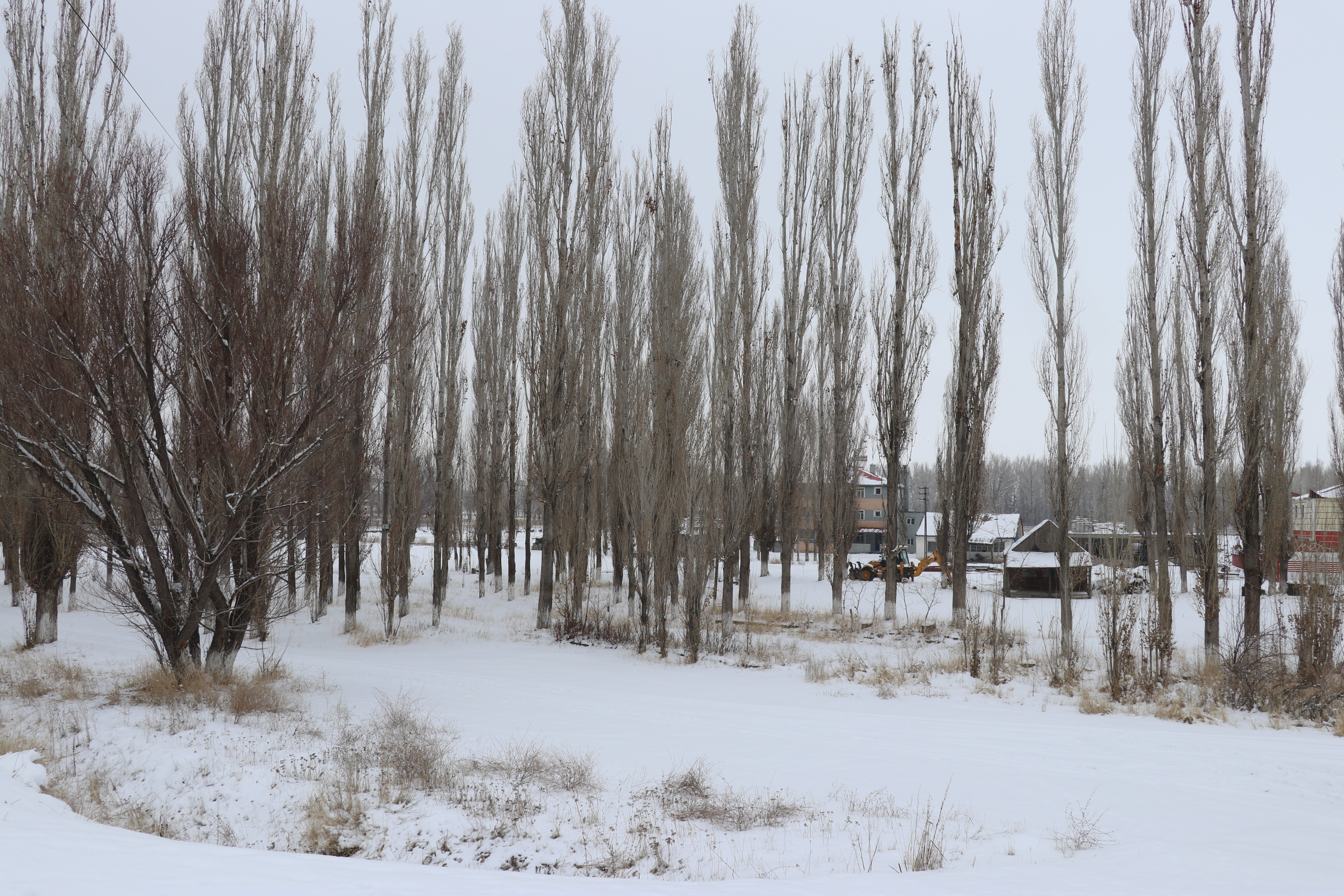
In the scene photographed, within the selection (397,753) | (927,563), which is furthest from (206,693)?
(927,563)

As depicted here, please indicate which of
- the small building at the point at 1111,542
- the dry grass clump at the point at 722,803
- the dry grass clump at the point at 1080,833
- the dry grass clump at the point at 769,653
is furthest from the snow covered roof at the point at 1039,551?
the dry grass clump at the point at 722,803

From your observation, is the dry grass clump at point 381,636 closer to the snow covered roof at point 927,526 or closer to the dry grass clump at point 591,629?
the dry grass clump at point 591,629

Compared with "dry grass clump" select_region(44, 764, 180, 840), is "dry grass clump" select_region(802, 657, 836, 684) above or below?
below

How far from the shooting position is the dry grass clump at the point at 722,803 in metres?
5.54

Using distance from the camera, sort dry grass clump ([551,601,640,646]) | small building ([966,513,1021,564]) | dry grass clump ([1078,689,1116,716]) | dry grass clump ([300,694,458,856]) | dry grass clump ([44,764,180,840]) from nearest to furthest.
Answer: dry grass clump ([300,694,458,856]) → dry grass clump ([44,764,180,840]) → dry grass clump ([1078,689,1116,716]) → dry grass clump ([551,601,640,646]) → small building ([966,513,1021,564])

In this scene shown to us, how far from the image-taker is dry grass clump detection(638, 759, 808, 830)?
18.2 ft

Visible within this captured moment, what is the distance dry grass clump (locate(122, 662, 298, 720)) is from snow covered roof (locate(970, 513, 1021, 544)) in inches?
1708

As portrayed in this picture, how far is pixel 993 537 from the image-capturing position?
4644 cm

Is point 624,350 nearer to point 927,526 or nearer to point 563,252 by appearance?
point 563,252

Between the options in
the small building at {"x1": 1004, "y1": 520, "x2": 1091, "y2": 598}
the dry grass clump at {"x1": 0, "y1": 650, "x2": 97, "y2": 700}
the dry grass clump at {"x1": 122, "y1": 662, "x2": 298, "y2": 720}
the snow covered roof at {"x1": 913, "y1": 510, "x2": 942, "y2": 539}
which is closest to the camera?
the dry grass clump at {"x1": 122, "y1": 662, "x2": 298, "y2": 720}

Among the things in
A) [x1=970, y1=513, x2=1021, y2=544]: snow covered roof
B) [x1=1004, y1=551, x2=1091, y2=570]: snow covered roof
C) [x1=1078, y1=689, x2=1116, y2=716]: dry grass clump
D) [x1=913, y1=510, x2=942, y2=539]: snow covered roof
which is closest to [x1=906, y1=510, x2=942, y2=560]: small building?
[x1=913, y1=510, x2=942, y2=539]: snow covered roof

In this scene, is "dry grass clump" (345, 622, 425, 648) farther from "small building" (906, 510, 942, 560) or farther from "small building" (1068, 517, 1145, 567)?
"small building" (906, 510, 942, 560)

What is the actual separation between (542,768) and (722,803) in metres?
1.68

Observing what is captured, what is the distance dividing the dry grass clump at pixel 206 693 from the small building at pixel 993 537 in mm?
40471
